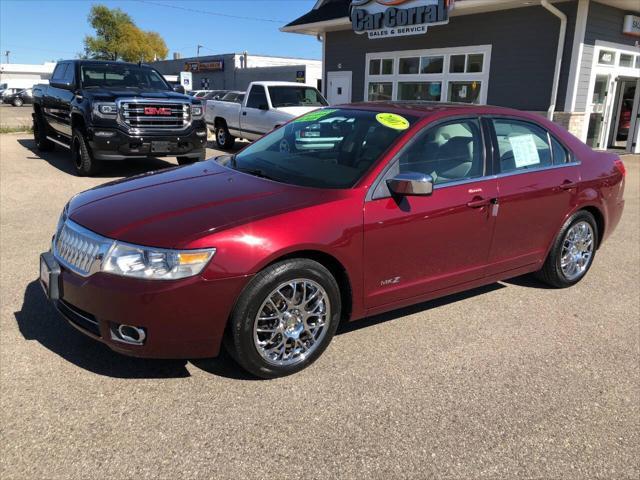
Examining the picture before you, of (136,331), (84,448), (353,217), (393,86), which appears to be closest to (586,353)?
(353,217)

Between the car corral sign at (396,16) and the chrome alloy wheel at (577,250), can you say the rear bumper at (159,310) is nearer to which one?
the chrome alloy wheel at (577,250)

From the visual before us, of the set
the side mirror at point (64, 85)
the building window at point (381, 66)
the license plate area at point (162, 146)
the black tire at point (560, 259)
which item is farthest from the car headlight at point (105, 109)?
the building window at point (381, 66)

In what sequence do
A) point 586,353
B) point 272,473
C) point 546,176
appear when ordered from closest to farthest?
1. point 272,473
2. point 586,353
3. point 546,176

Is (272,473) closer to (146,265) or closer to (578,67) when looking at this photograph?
(146,265)

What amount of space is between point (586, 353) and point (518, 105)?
12.1 metres

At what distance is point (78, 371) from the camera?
10.4ft

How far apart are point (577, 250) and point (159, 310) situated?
3781 mm

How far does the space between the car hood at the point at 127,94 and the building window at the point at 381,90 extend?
384 inches

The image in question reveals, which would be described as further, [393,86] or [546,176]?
[393,86]

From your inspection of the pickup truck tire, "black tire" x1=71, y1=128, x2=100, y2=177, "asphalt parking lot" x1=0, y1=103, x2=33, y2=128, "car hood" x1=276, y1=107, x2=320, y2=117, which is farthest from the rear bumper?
"asphalt parking lot" x1=0, y1=103, x2=33, y2=128

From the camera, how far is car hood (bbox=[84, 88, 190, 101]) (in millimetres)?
8914

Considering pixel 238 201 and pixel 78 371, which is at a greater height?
pixel 238 201

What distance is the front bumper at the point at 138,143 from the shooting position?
8.83 metres

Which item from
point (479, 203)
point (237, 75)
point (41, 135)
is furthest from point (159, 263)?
point (237, 75)
